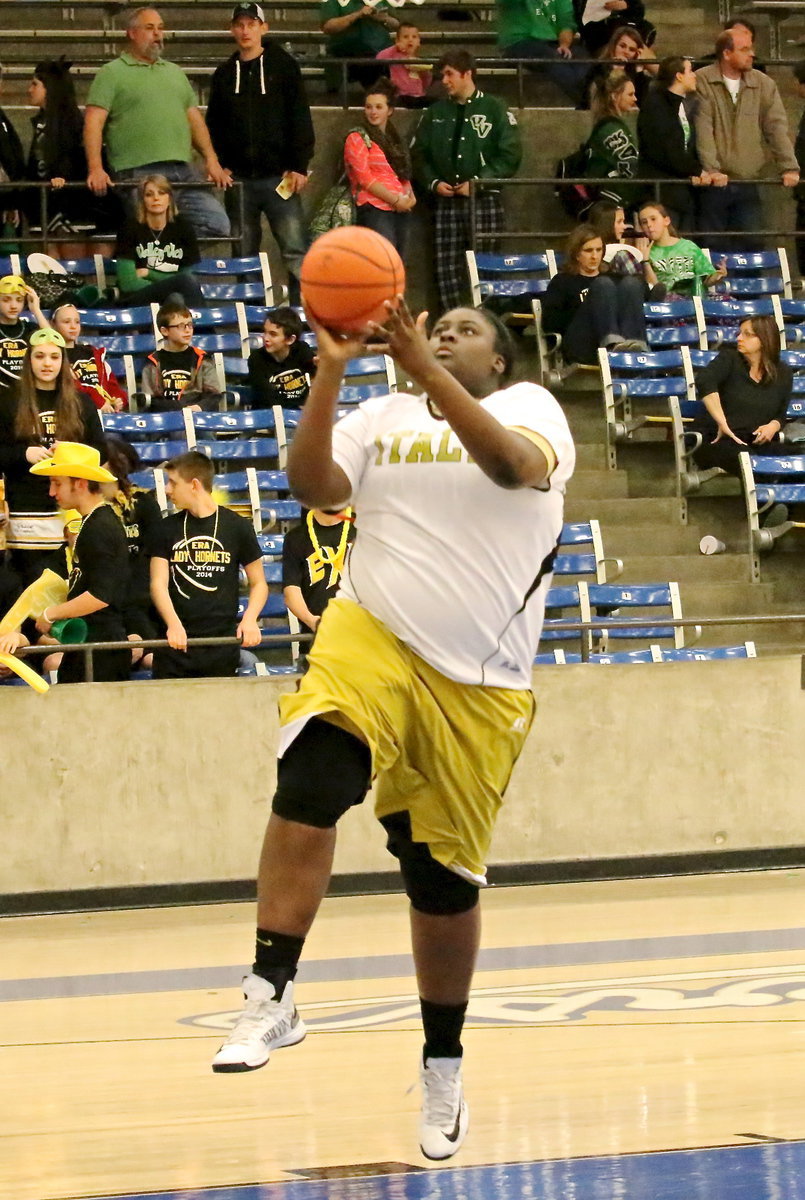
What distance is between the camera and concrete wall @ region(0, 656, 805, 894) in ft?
31.9

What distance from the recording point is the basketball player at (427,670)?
14.3ft

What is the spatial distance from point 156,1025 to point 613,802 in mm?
4279

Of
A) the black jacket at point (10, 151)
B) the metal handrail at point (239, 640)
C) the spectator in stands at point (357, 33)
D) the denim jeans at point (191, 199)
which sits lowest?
the metal handrail at point (239, 640)

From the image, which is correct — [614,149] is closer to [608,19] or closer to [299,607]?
[608,19]

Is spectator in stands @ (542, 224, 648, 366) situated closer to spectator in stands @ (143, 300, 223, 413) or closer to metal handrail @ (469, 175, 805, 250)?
metal handrail @ (469, 175, 805, 250)

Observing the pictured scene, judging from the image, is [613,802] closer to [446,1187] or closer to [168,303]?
[168,303]

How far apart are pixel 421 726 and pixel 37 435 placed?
6227 mm

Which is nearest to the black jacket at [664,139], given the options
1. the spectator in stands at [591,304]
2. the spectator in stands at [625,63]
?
the spectator in stands at [625,63]

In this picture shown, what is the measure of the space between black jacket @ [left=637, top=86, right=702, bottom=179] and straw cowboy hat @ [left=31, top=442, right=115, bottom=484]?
6769 millimetres

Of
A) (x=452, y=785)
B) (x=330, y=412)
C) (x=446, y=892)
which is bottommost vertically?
(x=446, y=892)

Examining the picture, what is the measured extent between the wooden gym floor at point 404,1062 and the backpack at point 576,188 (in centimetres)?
723

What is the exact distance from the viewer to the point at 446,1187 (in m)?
4.27

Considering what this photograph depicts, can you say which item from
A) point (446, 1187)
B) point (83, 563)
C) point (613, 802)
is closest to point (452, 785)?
point (446, 1187)

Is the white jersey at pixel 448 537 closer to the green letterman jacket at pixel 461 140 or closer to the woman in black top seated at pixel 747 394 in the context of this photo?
the woman in black top seated at pixel 747 394
